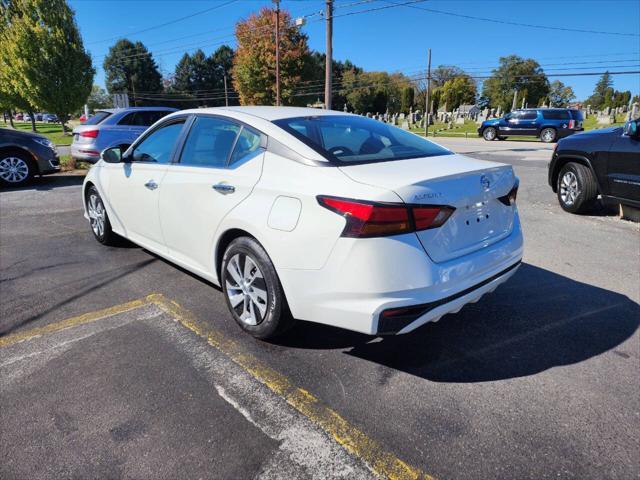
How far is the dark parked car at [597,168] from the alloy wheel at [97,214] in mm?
6585

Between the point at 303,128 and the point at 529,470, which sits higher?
the point at 303,128

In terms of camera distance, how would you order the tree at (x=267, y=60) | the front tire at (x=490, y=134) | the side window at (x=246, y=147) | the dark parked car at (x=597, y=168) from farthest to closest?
the tree at (x=267, y=60)
the front tire at (x=490, y=134)
the dark parked car at (x=597, y=168)
the side window at (x=246, y=147)

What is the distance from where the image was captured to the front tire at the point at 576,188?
6.41 metres

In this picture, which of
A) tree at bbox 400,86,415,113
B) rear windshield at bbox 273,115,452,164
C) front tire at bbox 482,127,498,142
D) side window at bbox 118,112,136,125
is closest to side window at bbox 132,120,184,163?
rear windshield at bbox 273,115,452,164

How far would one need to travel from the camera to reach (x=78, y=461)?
6.41ft

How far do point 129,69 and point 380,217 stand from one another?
89.3 metres

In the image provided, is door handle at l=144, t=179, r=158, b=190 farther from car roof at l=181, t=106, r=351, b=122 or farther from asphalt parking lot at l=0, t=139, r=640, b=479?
asphalt parking lot at l=0, t=139, r=640, b=479

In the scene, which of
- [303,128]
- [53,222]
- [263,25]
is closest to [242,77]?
[263,25]

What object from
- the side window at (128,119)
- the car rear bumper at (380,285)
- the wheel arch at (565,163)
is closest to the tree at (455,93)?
the side window at (128,119)

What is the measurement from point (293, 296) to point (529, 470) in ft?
4.72

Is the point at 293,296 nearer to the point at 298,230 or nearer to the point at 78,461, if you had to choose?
the point at 298,230

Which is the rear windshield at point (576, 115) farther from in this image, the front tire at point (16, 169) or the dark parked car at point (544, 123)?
the front tire at point (16, 169)

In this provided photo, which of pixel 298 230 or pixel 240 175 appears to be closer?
pixel 298 230

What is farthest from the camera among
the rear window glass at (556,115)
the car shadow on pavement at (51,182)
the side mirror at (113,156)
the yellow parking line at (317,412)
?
the rear window glass at (556,115)
